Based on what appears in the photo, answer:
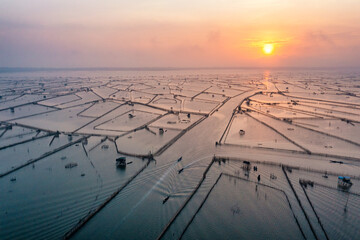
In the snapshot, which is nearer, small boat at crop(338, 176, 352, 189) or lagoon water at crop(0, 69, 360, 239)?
lagoon water at crop(0, 69, 360, 239)

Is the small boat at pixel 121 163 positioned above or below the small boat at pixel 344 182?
below

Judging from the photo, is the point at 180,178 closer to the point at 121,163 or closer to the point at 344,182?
the point at 121,163

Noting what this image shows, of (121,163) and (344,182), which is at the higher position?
(344,182)

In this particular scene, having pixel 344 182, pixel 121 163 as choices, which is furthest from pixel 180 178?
pixel 344 182

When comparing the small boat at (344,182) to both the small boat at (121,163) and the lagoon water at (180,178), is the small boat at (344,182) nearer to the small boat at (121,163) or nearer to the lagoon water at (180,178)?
the lagoon water at (180,178)

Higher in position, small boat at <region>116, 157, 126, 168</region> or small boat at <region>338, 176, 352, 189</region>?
small boat at <region>338, 176, 352, 189</region>

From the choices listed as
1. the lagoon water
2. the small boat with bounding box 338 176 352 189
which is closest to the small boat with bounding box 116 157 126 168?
the lagoon water

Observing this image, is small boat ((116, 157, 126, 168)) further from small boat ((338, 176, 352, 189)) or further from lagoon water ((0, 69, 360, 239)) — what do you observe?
small boat ((338, 176, 352, 189))

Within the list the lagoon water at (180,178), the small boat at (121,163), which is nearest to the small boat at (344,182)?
the lagoon water at (180,178)
